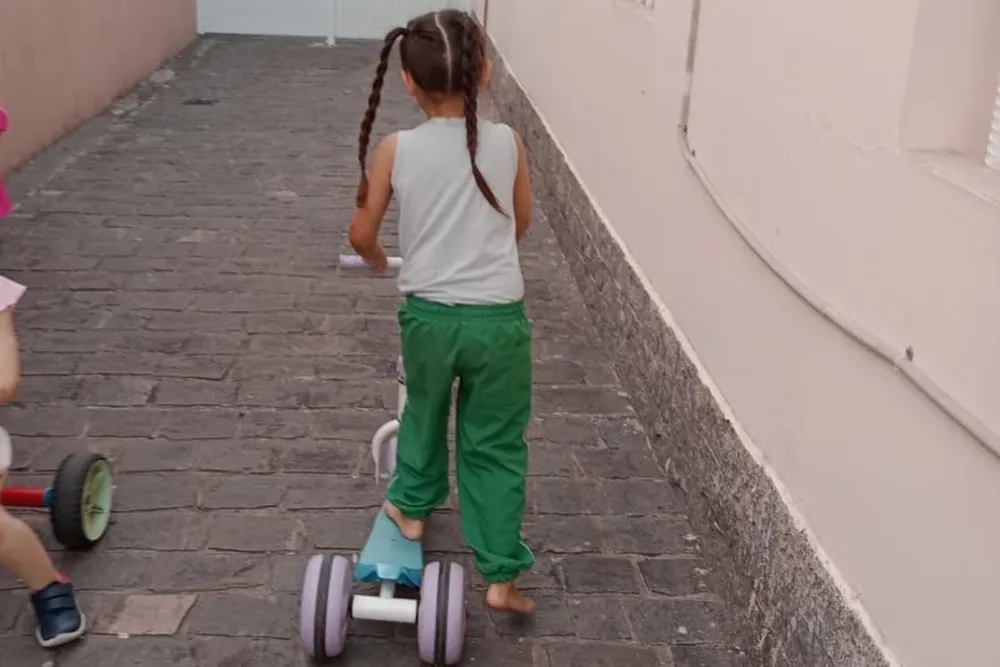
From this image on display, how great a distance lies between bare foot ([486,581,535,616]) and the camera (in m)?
3.22

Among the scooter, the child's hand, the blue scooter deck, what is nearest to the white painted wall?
the blue scooter deck

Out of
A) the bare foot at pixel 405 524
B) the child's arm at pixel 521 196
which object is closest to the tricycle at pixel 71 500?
the bare foot at pixel 405 524

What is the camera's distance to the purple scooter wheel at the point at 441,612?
293 centimetres

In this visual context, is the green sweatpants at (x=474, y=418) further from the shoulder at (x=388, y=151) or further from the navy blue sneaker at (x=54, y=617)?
the navy blue sneaker at (x=54, y=617)

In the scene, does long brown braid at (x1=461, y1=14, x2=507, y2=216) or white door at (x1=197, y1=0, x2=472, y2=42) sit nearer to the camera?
long brown braid at (x1=461, y1=14, x2=507, y2=216)

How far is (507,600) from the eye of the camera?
3.23 m

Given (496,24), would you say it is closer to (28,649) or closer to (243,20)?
(243,20)

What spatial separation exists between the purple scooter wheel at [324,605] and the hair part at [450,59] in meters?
0.99

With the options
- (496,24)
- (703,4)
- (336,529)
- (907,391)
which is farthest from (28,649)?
(496,24)

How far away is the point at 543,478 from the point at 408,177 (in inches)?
57.6

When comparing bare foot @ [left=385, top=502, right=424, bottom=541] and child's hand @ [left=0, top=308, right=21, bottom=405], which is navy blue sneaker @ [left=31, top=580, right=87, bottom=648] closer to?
child's hand @ [left=0, top=308, right=21, bottom=405]

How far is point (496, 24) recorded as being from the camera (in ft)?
37.0

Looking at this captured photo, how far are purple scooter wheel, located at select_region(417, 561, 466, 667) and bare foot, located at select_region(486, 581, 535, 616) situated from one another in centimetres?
26

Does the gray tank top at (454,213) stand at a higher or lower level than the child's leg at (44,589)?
higher
